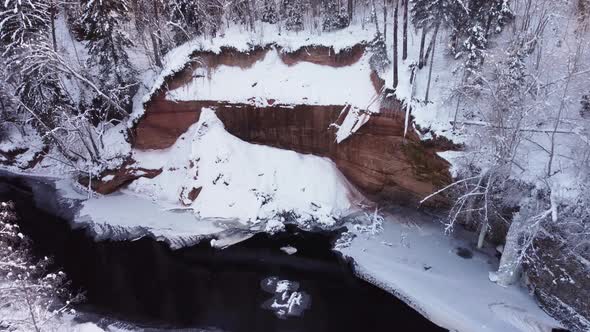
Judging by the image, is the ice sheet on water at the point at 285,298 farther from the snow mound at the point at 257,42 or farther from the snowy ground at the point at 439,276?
the snow mound at the point at 257,42

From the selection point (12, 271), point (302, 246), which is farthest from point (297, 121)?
point (12, 271)

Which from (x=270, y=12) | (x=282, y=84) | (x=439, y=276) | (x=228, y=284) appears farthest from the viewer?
(x=270, y=12)

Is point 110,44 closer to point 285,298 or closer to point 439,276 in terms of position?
point 285,298

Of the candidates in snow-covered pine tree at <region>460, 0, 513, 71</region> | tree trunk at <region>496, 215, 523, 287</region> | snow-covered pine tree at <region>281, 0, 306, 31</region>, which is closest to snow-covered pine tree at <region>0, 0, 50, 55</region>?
snow-covered pine tree at <region>281, 0, 306, 31</region>

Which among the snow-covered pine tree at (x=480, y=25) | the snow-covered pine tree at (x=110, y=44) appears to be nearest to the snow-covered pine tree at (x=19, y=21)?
the snow-covered pine tree at (x=110, y=44)

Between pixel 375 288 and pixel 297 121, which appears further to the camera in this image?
pixel 297 121

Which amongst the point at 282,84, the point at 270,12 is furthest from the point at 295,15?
the point at 282,84

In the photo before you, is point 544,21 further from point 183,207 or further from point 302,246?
point 183,207
